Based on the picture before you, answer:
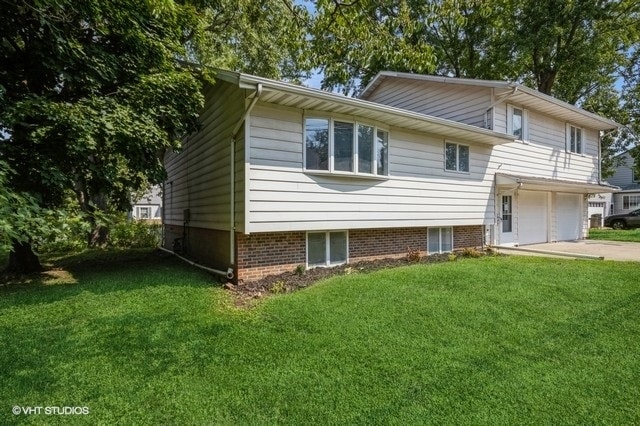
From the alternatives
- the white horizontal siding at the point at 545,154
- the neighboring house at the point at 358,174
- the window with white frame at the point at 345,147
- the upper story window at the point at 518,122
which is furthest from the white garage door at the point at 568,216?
the window with white frame at the point at 345,147

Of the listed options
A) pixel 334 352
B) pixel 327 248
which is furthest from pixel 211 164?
pixel 334 352

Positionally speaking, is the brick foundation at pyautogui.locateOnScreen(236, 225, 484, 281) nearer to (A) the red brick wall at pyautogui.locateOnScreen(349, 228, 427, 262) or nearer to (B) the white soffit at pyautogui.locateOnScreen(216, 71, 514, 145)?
(A) the red brick wall at pyautogui.locateOnScreen(349, 228, 427, 262)

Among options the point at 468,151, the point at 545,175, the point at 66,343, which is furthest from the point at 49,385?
the point at 545,175

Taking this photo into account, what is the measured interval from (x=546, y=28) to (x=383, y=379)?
2024 cm

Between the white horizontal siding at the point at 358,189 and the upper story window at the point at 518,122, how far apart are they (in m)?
1.79

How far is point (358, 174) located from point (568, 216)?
1276 cm

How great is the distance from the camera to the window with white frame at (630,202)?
30.2 meters

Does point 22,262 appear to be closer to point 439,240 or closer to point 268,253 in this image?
point 268,253

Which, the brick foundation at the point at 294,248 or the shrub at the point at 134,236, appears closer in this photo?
the brick foundation at the point at 294,248

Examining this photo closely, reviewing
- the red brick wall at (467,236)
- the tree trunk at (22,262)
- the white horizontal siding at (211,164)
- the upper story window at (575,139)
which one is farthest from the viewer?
the upper story window at (575,139)

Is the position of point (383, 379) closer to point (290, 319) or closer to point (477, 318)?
point (290, 319)

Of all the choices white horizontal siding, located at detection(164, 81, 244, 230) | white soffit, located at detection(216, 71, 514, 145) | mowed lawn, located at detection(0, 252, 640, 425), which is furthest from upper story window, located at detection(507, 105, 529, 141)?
white horizontal siding, located at detection(164, 81, 244, 230)

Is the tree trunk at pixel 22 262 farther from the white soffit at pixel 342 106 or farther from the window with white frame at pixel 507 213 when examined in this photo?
the window with white frame at pixel 507 213

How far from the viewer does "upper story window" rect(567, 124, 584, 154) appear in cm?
1534
